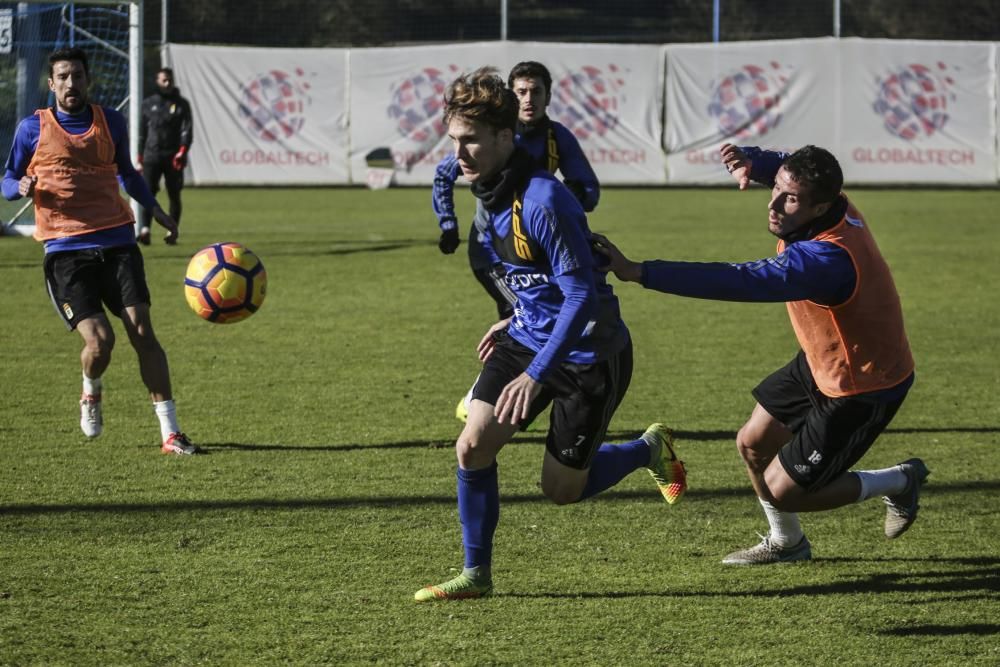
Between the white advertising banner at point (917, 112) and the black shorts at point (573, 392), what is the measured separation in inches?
931

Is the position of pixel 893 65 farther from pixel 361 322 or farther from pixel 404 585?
pixel 404 585

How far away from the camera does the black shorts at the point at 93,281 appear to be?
23.1 feet

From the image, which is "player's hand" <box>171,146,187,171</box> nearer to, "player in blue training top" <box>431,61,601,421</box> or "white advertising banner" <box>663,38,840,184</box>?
"player in blue training top" <box>431,61,601,421</box>

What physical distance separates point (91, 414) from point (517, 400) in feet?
11.6

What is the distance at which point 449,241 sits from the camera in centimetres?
711

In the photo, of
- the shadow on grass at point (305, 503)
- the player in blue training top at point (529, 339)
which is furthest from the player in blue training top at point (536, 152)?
the player in blue training top at point (529, 339)

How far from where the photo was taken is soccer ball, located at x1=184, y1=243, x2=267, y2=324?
23.3ft

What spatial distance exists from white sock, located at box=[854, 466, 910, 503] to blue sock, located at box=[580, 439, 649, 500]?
85 cm

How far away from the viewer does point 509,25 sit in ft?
105

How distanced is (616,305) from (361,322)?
6.75 m

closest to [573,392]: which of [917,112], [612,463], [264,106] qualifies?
[612,463]

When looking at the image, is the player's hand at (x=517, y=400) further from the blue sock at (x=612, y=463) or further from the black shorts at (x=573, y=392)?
the blue sock at (x=612, y=463)

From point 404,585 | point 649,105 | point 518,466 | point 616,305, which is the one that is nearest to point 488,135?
point 616,305

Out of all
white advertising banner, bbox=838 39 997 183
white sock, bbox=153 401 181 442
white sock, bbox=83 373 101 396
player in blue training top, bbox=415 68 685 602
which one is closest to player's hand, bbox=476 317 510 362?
player in blue training top, bbox=415 68 685 602
